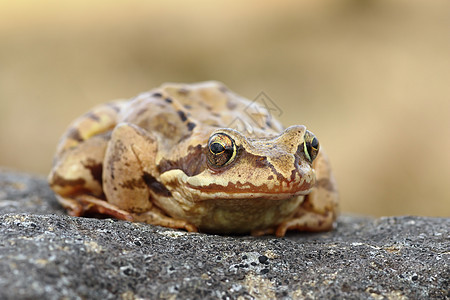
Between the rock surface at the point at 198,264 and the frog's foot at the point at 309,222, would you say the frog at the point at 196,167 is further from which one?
the rock surface at the point at 198,264

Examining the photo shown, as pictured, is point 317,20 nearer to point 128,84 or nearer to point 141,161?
point 128,84

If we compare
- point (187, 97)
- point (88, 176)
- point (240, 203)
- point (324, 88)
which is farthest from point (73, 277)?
point (324, 88)

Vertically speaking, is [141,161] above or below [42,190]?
above

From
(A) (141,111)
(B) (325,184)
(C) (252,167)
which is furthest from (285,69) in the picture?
(C) (252,167)

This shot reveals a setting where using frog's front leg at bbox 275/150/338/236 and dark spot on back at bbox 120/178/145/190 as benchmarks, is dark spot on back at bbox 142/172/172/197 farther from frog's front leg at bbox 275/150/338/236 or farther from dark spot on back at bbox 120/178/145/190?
frog's front leg at bbox 275/150/338/236

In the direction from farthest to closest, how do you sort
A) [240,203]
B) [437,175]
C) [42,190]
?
[437,175]
[42,190]
[240,203]

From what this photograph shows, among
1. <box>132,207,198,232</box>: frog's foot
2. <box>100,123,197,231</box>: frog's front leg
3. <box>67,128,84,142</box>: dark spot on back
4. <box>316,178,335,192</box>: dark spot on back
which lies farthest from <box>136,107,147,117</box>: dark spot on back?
<box>316,178,335,192</box>: dark spot on back

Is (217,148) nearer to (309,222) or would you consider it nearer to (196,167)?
(196,167)
